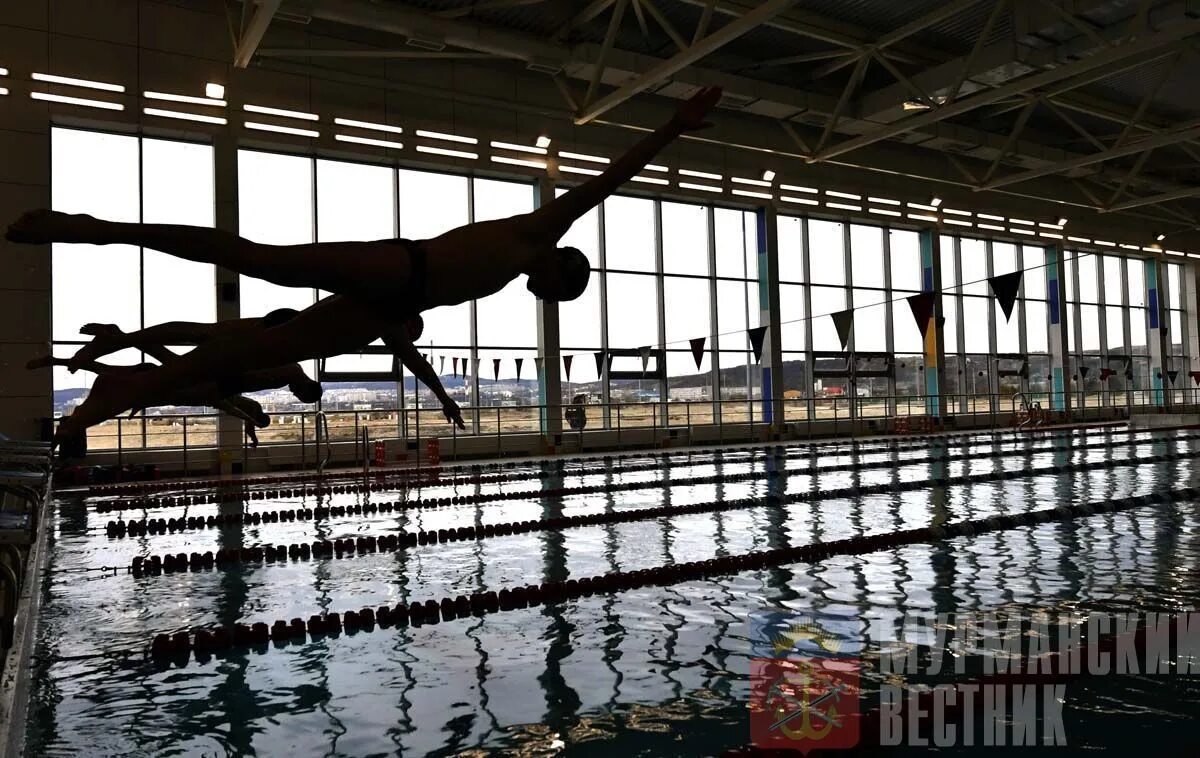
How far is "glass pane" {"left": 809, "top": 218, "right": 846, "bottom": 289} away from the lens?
21.2m

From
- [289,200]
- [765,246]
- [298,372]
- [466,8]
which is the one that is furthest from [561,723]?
[765,246]

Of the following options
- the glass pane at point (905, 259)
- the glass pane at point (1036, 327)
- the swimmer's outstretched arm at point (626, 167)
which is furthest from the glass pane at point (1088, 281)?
the swimmer's outstretched arm at point (626, 167)

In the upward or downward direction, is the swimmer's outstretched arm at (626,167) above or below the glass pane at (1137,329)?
below

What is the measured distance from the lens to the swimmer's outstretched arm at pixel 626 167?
330 cm

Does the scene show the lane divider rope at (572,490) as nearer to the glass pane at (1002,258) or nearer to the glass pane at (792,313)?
the glass pane at (792,313)

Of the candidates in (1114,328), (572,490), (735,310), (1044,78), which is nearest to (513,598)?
(572,490)

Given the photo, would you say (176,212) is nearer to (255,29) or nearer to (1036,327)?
(255,29)

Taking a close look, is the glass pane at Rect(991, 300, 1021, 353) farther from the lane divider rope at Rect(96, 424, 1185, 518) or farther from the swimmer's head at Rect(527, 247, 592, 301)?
the swimmer's head at Rect(527, 247, 592, 301)

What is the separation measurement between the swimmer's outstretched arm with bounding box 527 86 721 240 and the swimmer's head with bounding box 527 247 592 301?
0.22 metres

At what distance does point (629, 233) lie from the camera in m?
18.7

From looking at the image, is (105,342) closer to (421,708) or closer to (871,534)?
(421,708)

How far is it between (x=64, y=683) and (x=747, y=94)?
1424cm

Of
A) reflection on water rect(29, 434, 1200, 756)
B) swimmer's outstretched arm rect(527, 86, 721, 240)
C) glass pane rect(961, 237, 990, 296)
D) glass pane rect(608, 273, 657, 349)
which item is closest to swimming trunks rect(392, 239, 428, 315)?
swimmer's outstretched arm rect(527, 86, 721, 240)

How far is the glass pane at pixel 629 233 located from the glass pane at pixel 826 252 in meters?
4.60
